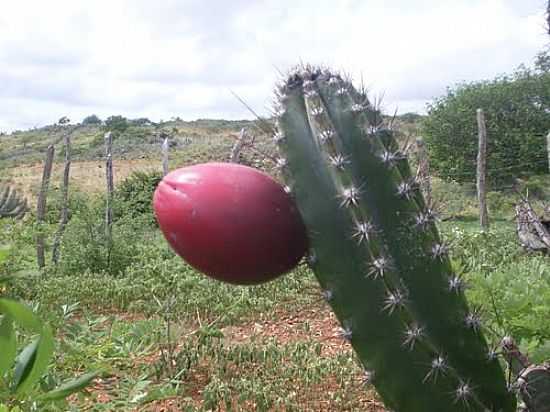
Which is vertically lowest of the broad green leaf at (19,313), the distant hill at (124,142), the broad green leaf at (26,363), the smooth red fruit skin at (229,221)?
the distant hill at (124,142)

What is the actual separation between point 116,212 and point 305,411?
7.55 meters

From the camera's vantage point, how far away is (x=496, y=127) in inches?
860

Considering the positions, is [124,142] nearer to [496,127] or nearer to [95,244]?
[496,127]

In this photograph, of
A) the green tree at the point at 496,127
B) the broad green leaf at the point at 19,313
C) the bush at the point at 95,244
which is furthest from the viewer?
the green tree at the point at 496,127

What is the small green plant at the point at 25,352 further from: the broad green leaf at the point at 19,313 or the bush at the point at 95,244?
the bush at the point at 95,244

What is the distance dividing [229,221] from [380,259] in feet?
1.16

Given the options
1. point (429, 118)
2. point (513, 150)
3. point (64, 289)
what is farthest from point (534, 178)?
point (64, 289)

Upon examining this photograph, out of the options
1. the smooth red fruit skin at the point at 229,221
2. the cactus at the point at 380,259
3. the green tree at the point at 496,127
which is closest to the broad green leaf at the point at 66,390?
the smooth red fruit skin at the point at 229,221

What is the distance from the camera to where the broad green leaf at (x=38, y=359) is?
115 cm

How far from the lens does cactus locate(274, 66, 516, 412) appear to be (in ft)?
5.20

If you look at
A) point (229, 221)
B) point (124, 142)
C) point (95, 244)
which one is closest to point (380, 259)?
point (229, 221)

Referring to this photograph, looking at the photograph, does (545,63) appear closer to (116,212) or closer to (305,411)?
(116,212)

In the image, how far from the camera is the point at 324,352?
5.41 metres

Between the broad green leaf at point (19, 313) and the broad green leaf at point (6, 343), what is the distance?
2cm
